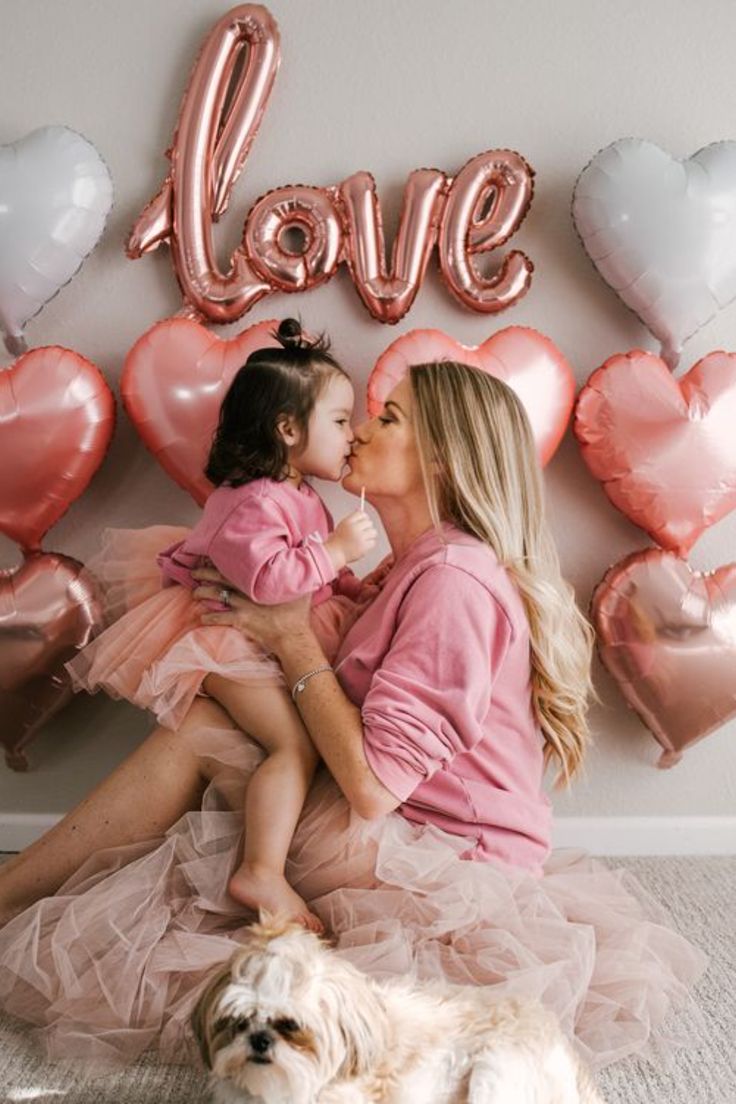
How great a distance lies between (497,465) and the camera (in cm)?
172

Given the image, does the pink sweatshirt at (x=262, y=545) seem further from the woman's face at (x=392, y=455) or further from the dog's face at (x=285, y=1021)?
the dog's face at (x=285, y=1021)

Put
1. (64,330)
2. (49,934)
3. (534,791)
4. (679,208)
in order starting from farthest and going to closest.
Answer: (64,330)
(679,208)
(534,791)
(49,934)

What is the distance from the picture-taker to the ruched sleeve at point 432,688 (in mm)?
1556

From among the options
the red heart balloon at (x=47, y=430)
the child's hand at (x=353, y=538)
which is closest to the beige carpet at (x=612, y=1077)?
the child's hand at (x=353, y=538)

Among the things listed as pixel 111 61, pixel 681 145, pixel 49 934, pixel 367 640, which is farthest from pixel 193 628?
pixel 681 145

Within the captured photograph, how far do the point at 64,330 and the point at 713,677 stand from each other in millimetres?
1442

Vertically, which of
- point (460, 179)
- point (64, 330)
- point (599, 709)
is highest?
point (460, 179)

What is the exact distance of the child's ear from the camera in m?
1.90

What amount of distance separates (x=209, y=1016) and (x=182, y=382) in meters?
1.24

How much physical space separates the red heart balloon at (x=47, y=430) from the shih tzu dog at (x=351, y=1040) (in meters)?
1.17

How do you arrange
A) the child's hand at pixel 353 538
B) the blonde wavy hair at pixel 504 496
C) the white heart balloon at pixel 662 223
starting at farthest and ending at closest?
1. the white heart balloon at pixel 662 223
2. the child's hand at pixel 353 538
3. the blonde wavy hair at pixel 504 496

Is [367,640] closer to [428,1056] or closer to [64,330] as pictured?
[428,1056]

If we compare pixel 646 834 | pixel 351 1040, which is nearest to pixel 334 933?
pixel 351 1040

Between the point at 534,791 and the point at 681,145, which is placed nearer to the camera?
the point at 534,791
